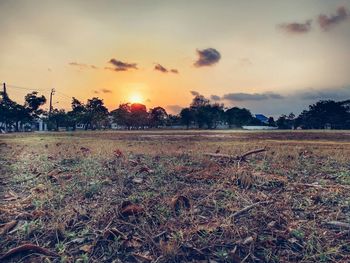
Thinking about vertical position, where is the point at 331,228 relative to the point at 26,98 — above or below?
below

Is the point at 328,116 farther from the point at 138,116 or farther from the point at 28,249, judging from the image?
the point at 28,249

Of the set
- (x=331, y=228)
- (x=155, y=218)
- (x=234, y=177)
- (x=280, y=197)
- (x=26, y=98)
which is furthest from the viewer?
(x=26, y=98)

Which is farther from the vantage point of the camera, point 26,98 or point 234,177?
point 26,98

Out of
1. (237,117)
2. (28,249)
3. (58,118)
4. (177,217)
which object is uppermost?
(237,117)

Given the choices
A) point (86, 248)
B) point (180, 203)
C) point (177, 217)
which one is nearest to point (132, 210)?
point (177, 217)

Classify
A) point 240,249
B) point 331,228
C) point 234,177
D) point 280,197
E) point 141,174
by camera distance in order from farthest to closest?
point 141,174
point 234,177
point 280,197
point 331,228
point 240,249

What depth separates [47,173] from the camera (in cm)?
693

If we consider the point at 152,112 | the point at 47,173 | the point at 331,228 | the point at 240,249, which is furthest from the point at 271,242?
the point at 152,112

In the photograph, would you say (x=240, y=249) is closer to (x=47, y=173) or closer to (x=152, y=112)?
(x=47, y=173)

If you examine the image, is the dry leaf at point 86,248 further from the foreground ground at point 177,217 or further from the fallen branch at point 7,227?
the fallen branch at point 7,227

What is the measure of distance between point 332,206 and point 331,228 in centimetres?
70

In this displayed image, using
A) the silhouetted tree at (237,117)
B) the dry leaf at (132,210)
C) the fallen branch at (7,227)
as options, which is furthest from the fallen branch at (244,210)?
the silhouetted tree at (237,117)

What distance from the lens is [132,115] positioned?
84688 mm

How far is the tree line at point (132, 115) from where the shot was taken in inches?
2801
